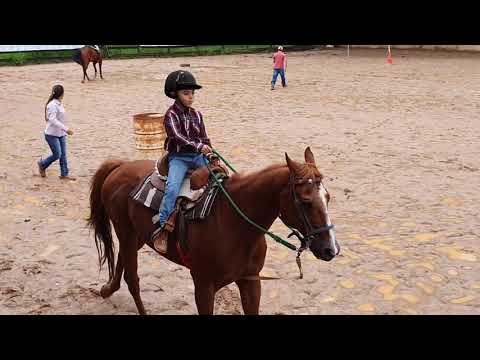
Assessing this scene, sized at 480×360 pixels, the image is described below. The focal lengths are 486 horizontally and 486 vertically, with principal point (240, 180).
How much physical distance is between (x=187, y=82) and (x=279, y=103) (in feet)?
41.3

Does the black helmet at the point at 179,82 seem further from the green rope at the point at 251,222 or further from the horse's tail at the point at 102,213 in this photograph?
the horse's tail at the point at 102,213

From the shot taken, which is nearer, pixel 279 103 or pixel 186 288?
pixel 186 288

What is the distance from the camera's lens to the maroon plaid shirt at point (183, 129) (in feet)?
14.1

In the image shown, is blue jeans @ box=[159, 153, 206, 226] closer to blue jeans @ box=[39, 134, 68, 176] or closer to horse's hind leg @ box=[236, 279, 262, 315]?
horse's hind leg @ box=[236, 279, 262, 315]

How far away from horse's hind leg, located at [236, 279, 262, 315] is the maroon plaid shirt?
1234 mm

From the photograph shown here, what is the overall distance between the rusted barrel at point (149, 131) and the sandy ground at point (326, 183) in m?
1.49

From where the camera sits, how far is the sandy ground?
532 centimetres

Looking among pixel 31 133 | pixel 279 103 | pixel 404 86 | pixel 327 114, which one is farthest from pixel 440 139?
pixel 31 133

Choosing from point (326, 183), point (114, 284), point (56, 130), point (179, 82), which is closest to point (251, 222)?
point (179, 82)

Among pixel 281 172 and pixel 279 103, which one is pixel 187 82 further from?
pixel 279 103

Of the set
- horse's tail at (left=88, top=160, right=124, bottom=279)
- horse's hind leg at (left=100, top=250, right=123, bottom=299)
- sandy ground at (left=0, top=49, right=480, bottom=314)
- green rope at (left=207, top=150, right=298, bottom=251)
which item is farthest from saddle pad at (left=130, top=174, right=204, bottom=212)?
sandy ground at (left=0, top=49, right=480, bottom=314)

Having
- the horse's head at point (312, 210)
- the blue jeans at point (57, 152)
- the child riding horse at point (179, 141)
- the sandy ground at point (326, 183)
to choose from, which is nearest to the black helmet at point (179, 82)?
the child riding horse at point (179, 141)

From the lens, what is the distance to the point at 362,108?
15.6 metres
